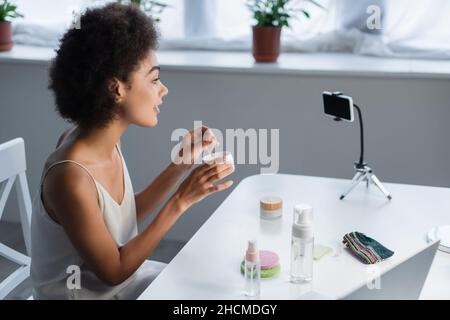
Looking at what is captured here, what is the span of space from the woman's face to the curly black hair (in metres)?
0.02

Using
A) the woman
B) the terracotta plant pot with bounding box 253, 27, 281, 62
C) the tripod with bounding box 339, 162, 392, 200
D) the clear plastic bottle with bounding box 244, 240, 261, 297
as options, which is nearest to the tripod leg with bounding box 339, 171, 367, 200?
the tripod with bounding box 339, 162, 392, 200

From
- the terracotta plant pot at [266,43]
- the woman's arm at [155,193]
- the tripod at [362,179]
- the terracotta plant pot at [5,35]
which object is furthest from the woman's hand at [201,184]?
the terracotta plant pot at [5,35]

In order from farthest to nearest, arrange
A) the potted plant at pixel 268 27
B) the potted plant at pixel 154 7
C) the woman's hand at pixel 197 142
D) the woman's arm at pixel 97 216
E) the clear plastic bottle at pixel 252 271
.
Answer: the potted plant at pixel 154 7 < the potted plant at pixel 268 27 < the woman's hand at pixel 197 142 < the woman's arm at pixel 97 216 < the clear plastic bottle at pixel 252 271

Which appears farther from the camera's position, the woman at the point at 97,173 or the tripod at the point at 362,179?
the tripod at the point at 362,179

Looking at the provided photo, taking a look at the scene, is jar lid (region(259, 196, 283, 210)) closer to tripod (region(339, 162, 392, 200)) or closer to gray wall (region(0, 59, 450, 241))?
tripod (region(339, 162, 392, 200))

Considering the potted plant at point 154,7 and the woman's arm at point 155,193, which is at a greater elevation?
the potted plant at point 154,7

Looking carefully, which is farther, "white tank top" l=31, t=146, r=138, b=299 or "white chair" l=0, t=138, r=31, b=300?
Result: "white chair" l=0, t=138, r=31, b=300

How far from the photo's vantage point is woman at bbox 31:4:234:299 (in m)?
1.16

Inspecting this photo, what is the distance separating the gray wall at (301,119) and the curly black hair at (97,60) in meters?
1.02

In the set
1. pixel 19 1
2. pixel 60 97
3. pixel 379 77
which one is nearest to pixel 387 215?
pixel 60 97

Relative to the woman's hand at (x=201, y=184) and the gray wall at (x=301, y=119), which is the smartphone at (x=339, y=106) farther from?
the gray wall at (x=301, y=119)

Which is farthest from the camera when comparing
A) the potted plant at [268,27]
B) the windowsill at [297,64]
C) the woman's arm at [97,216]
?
the potted plant at [268,27]

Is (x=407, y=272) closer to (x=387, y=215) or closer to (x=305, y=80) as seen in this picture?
(x=387, y=215)

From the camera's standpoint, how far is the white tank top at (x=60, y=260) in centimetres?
123
